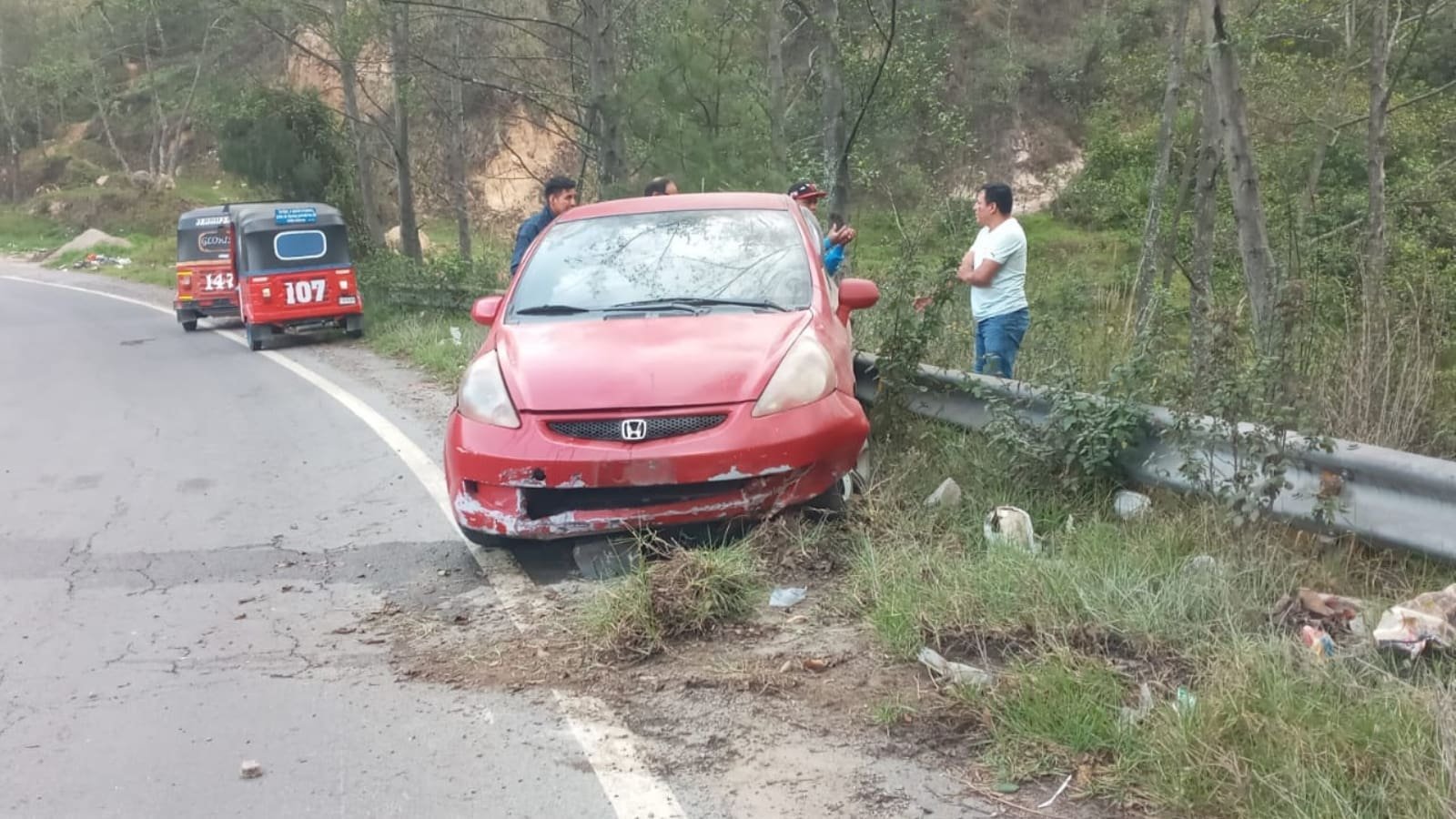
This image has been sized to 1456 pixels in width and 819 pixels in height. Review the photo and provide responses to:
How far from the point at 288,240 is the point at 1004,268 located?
43.1 feet

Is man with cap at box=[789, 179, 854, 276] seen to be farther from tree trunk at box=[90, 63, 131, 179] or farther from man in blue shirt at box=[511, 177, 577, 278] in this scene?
tree trunk at box=[90, 63, 131, 179]

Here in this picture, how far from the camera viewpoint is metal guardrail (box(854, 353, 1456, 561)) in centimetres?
400

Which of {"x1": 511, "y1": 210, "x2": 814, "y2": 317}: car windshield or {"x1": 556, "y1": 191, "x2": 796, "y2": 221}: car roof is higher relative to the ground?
{"x1": 556, "y1": 191, "x2": 796, "y2": 221}: car roof

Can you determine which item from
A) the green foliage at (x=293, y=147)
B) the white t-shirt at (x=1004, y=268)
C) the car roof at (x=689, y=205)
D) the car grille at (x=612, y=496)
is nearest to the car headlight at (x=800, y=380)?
the car grille at (x=612, y=496)

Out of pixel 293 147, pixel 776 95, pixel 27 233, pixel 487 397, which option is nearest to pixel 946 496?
pixel 487 397

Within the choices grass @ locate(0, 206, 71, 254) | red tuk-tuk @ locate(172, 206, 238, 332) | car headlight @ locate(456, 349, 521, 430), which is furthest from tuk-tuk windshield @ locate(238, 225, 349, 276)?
grass @ locate(0, 206, 71, 254)

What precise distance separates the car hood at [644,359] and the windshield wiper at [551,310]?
210 mm

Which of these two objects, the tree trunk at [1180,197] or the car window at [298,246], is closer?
the tree trunk at [1180,197]

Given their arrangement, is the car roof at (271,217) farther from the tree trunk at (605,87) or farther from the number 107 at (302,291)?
the tree trunk at (605,87)

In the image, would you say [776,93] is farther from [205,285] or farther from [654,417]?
[654,417]

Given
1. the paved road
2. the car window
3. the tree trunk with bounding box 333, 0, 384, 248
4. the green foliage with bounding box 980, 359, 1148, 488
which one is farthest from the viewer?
the tree trunk with bounding box 333, 0, 384, 248

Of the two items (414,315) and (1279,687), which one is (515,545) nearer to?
(1279,687)

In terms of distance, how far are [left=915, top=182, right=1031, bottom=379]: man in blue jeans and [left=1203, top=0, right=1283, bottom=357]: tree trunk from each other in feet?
4.67

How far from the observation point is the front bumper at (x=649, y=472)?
5020 mm
